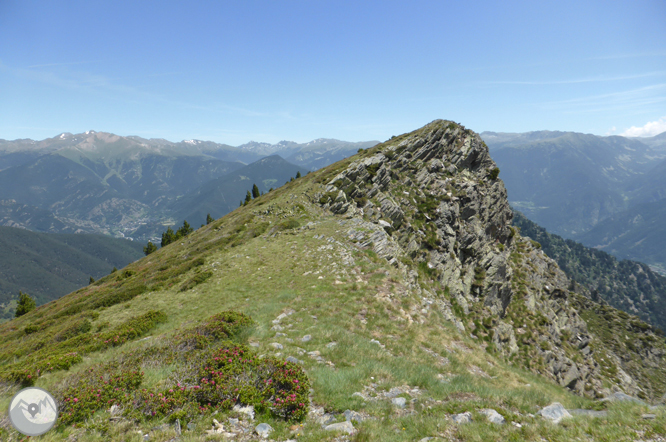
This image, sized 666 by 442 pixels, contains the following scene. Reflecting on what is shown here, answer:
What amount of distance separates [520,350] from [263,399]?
37.9 meters

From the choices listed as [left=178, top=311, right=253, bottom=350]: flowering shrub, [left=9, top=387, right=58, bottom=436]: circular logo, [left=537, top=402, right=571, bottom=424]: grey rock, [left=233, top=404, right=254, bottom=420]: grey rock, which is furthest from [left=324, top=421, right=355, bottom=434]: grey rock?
[left=9, top=387, right=58, bottom=436]: circular logo

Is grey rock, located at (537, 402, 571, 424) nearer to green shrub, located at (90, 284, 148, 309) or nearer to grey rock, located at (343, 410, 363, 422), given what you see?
grey rock, located at (343, 410, 363, 422)

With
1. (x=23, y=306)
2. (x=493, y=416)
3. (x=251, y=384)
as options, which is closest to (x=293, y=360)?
(x=251, y=384)

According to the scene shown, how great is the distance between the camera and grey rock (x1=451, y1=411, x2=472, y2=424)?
822 centimetres

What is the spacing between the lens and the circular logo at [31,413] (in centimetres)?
696

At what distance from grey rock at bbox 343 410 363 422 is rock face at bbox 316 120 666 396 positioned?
19137 mm

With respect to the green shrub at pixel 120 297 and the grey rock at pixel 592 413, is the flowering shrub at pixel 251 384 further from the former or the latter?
the green shrub at pixel 120 297

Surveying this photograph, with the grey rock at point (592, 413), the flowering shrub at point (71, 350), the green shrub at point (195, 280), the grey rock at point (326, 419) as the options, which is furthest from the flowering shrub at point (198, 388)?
the green shrub at point (195, 280)

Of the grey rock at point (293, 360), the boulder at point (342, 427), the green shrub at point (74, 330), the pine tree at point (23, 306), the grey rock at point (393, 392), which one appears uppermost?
the boulder at point (342, 427)

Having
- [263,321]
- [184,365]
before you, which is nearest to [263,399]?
[184,365]

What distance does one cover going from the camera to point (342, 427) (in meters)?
7.88

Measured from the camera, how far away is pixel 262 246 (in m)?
32.5

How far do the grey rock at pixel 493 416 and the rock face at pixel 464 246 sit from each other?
59.6ft

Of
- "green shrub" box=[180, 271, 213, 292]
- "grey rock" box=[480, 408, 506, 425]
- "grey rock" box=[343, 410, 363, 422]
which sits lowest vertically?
"green shrub" box=[180, 271, 213, 292]
